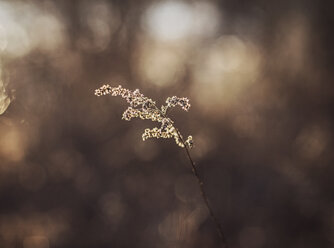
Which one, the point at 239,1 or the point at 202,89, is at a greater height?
the point at 239,1

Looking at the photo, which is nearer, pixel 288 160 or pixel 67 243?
pixel 288 160

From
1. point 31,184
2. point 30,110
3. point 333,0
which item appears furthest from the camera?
point 31,184

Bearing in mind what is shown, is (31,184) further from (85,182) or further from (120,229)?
(120,229)

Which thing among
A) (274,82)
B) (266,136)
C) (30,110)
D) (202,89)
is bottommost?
(266,136)

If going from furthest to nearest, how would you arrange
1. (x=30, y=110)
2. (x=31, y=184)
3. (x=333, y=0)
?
1. (x=31, y=184)
2. (x=30, y=110)
3. (x=333, y=0)

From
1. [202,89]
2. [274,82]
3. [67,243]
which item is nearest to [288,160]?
[274,82]

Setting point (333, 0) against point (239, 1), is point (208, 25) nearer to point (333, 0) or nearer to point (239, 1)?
point (239, 1)
